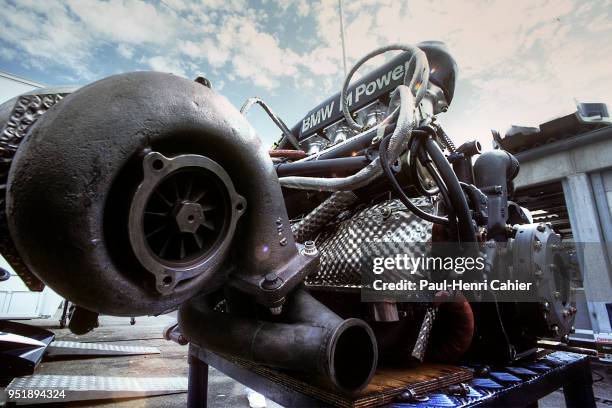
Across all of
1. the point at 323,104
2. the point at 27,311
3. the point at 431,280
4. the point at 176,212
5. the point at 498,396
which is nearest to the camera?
the point at 176,212

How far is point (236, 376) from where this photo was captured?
4.45ft

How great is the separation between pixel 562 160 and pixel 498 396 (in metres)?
6.83

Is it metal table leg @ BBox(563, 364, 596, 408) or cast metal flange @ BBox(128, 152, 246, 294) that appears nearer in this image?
cast metal flange @ BBox(128, 152, 246, 294)

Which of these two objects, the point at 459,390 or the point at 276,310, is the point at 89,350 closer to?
the point at 276,310

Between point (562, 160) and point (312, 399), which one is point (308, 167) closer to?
point (312, 399)

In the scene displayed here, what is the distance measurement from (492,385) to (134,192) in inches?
51.4

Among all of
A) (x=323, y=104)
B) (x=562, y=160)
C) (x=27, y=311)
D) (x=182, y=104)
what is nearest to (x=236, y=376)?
(x=182, y=104)

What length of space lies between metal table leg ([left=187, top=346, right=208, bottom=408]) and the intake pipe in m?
0.90

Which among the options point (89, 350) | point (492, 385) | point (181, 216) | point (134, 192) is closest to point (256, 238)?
point (181, 216)

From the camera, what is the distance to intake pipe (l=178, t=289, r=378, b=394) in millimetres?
845

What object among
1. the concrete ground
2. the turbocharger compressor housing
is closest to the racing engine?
the turbocharger compressor housing

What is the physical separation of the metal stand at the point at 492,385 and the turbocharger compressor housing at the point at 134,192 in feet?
1.52

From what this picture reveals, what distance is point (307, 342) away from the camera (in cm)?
87

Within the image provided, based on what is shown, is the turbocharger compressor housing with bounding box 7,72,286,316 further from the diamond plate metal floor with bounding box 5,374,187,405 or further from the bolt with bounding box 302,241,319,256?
the diamond plate metal floor with bounding box 5,374,187,405
